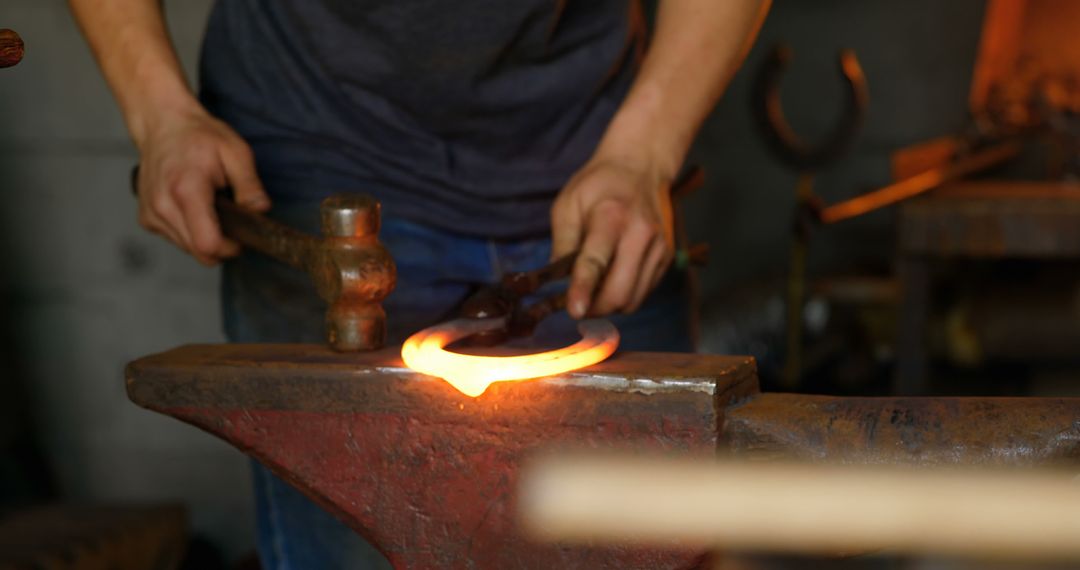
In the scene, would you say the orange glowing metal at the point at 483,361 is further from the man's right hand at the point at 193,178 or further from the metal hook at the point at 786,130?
the metal hook at the point at 786,130

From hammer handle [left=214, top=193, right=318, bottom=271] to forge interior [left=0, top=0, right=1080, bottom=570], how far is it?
934 mm

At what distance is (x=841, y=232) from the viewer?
3.32 m

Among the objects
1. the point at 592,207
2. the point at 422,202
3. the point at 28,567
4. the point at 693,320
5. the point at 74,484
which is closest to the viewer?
the point at 592,207

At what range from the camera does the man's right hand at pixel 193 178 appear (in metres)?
1.27

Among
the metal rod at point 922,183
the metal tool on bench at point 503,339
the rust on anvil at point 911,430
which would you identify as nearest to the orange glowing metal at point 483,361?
the metal tool on bench at point 503,339

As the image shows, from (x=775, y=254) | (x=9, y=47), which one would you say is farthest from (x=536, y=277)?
(x=775, y=254)

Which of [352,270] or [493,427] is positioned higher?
[352,270]

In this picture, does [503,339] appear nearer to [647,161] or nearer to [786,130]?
[647,161]

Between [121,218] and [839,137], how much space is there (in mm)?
1624

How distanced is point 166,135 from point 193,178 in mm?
89

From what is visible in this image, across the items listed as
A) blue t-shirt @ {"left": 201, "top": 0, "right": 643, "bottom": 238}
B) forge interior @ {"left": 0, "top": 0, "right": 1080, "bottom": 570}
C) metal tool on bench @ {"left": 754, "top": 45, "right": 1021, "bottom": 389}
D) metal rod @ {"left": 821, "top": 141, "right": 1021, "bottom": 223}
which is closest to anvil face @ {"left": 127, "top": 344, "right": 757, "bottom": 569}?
blue t-shirt @ {"left": 201, "top": 0, "right": 643, "bottom": 238}

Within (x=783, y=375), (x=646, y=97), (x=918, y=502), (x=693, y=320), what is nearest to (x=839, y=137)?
(x=783, y=375)

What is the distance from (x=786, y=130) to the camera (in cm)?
280

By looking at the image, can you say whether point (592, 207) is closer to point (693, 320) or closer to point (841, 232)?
point (693, 320)
